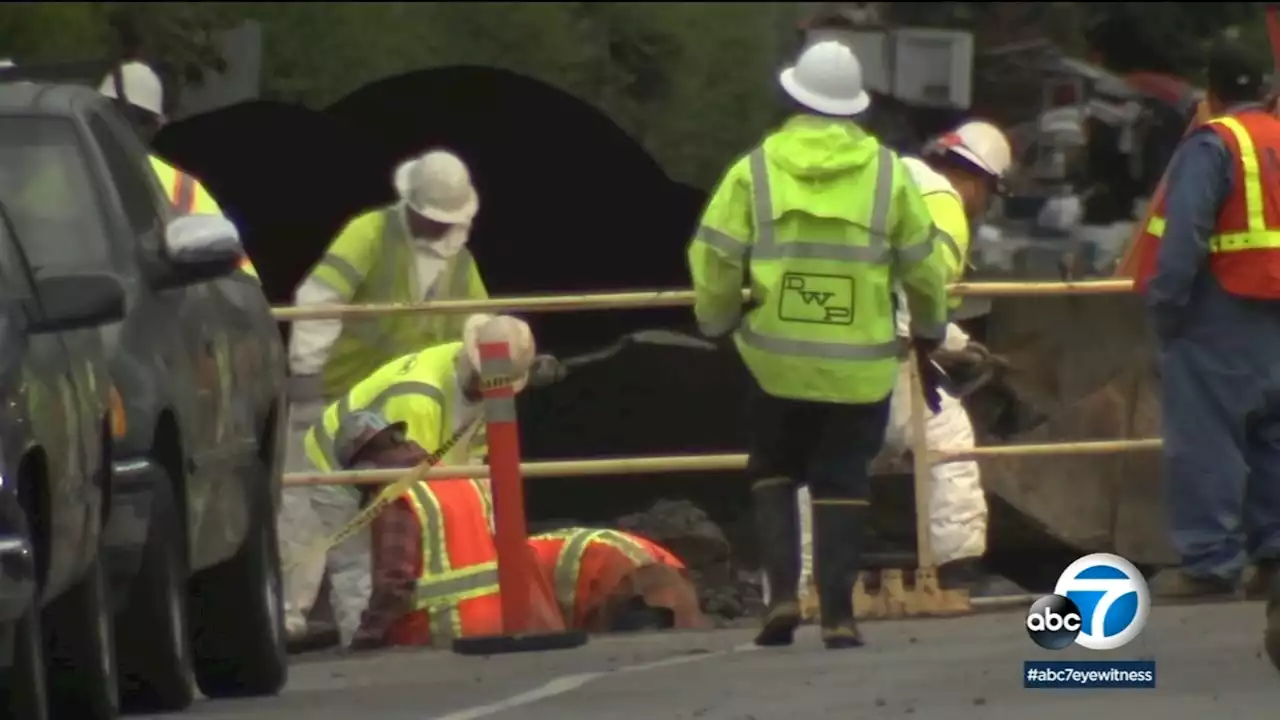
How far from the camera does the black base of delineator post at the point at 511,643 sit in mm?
12586

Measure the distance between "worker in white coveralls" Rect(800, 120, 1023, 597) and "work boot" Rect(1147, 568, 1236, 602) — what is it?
0.78 meters

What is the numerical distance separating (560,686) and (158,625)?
1.37 metres

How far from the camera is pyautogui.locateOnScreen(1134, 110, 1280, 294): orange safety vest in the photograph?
12.0m

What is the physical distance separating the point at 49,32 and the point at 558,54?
23.8 feet

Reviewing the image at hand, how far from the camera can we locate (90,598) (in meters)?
9.25

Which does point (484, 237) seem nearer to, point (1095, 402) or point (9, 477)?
point (1095, 402)

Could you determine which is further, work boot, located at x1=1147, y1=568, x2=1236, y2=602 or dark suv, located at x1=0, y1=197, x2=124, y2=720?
work boot, located at x1=1147, y1=568, x2=1236, y2=602

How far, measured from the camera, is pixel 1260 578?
12.1m

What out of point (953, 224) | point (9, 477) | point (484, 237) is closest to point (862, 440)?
point (953, 224)

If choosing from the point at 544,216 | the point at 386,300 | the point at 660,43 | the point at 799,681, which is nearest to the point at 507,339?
the point at 386,300

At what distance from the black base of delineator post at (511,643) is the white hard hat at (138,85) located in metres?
2.71

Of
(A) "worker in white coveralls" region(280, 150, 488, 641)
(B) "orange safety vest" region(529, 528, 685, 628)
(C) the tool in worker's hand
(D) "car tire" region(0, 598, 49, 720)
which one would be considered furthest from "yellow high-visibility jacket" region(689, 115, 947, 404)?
(C) the tool in worker's hand

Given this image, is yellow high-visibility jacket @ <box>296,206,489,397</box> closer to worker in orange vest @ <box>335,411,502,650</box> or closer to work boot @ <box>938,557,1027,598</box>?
worker in orange vest @ <box>335,411,502,650</box>

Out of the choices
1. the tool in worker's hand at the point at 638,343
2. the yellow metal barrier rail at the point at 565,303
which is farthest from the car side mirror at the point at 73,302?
the tool in worker's hand at the point at 638,343
